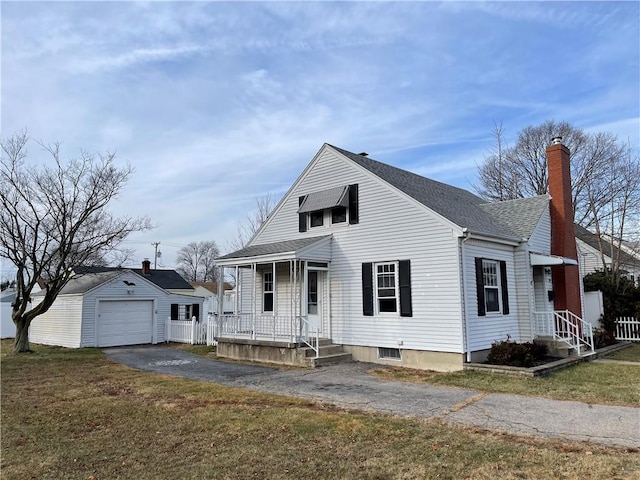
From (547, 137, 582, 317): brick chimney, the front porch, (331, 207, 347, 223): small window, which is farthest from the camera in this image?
(547, 137, 582, 317): brick chimney

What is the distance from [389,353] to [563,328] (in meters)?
5.62

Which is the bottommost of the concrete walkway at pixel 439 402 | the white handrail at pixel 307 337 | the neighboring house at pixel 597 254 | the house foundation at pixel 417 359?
the concrete walkway at pixel 439 402

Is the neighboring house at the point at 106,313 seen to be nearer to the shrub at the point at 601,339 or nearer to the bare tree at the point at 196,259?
the shrub at the point at 601,339

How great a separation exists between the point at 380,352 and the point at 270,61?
885cm

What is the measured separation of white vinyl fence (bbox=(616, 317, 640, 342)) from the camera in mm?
17578

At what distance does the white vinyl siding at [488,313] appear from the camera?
1127 cm

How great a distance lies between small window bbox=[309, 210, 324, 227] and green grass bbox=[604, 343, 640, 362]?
953 cm

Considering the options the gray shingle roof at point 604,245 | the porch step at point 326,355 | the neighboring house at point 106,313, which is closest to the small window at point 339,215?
the porch step at point 326,355

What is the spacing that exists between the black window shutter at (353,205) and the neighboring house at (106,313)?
12841mm

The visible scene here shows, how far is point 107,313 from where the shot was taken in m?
20.4

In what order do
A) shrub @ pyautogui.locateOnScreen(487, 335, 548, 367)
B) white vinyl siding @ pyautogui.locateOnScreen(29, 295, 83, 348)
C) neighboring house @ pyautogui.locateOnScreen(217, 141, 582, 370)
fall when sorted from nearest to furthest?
1. shrub @ pyautogui.locateOnScreen(487, 335, 548, 367)
2. neighboring house @ pyautogui.locateOnScreen(217, 141, 582, 370)
3. white vinyl siding @ pyautogui.locateOnScreen(29, 295, 83, 348)

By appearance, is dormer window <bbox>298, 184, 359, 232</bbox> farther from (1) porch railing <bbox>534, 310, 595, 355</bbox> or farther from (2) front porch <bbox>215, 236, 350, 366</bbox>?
(1) porch railing <bbox>534, 310, 595, 355</bbox>

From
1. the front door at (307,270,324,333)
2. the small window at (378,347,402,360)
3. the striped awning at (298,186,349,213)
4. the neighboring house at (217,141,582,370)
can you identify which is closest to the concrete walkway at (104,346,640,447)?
the small window at (378,347,402,360)

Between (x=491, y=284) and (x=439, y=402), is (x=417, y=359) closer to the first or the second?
(x=491, y=284)
